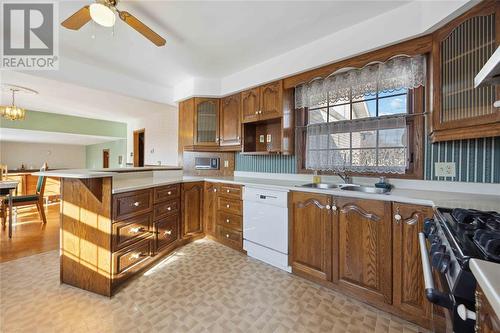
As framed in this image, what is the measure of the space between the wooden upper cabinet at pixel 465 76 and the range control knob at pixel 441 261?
0.99 meters

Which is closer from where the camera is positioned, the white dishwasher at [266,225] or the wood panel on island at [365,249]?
the wood panel on island at [365,249]

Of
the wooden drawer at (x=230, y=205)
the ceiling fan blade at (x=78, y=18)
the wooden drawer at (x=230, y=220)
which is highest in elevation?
the ceiling fan blade at (x=78, y=18)

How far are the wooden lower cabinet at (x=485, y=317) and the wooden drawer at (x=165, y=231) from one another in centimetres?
232

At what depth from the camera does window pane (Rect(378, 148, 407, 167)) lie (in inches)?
74.9

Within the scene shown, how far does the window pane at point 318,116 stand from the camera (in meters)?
2.41

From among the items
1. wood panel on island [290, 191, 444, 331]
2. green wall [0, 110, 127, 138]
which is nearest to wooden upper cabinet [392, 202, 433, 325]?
wood panel on island [290, 191, 444, 331]

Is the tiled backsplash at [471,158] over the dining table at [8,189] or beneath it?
over

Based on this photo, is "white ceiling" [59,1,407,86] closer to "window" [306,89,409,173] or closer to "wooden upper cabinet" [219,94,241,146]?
"wooden upper cabinet" [219,94,241,146]

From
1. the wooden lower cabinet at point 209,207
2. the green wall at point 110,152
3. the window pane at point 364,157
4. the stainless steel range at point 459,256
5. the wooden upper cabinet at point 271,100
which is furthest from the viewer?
the green wall at point 110,152

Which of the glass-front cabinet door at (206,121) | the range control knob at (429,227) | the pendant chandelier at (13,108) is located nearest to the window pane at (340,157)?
the range control knob at (429,227)

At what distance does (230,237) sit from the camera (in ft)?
8.80

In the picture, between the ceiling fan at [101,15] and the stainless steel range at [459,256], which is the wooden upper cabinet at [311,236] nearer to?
the stainless steel range at [459,256]

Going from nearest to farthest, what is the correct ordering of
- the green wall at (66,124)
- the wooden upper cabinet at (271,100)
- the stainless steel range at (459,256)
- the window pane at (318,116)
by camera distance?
the stainless steel range at (459,256) < the window pane at (318,116) < the wooden upper cabinet at (271,100) < the green wall at (66,124)

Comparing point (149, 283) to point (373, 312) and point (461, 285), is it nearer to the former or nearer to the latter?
point (373, 312)
